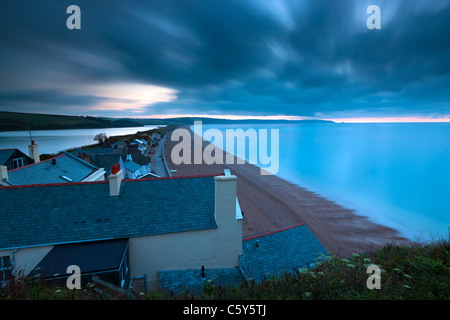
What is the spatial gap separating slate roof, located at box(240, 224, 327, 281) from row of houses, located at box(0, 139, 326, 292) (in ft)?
0.15

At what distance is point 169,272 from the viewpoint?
8.86 m

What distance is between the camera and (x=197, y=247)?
927 centimetres

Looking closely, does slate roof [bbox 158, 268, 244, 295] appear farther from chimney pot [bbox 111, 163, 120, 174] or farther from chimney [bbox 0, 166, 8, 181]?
chimney [bbox 0, 166, 8, 181]

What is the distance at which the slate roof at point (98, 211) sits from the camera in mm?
8281

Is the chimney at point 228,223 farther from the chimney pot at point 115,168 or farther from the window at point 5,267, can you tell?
the window at point 5,267

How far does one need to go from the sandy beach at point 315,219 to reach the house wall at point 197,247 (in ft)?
26.3

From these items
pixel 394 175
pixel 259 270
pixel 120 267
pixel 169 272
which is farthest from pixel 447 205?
pixel 120 267

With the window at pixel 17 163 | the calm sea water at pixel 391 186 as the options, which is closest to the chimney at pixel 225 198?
the calm sea water at pixel 391 186

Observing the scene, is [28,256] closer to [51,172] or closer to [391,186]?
[51,172]

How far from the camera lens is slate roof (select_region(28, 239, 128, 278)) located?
680cm

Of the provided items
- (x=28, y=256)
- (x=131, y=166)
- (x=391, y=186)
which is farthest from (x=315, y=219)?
(x=391, y=186)
